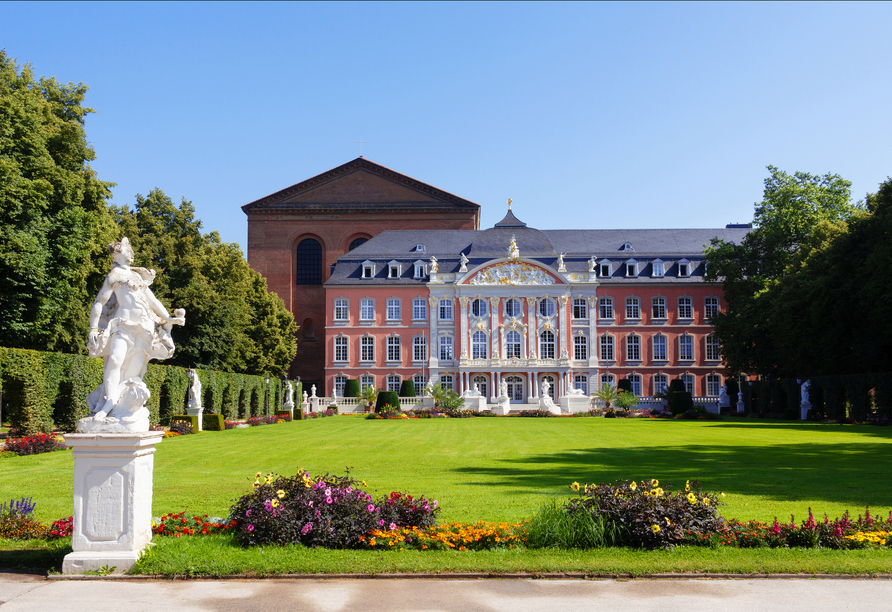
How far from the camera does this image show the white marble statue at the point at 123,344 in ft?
25.5

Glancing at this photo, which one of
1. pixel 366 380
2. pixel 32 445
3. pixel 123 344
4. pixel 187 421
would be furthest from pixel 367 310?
pixel 123 344

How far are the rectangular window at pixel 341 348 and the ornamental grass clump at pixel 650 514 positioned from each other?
57575 mm

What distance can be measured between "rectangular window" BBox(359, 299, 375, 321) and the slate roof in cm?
173

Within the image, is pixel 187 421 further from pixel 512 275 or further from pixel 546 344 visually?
pixel 546 344

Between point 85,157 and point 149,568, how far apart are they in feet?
91.1

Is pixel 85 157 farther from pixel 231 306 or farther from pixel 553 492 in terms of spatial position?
pixel 553 492

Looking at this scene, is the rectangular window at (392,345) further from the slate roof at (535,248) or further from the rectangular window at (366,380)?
the slate roof at (535,248)

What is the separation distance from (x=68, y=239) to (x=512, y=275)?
136ft

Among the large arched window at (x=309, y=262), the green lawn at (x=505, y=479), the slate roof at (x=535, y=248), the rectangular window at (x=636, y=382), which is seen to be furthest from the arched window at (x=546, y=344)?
the green lawn at (x=505, y=479)

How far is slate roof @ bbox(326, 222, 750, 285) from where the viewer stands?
6575 centimetres

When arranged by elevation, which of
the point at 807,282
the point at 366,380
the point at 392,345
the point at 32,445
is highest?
the point at 807,282

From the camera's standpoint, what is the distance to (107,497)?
24.9 ft

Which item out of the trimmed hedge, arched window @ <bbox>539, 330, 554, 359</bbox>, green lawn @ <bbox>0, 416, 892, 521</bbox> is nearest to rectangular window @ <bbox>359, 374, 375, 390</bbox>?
arched window @ <bbox>539, 330, 554, 359</bbox>

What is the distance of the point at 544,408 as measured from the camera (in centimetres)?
5219
